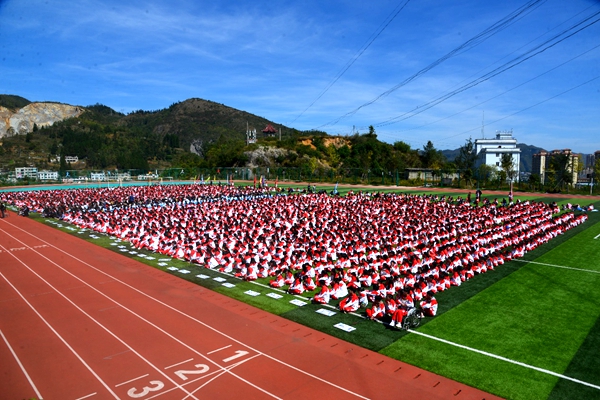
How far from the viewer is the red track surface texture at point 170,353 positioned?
26.8 ft

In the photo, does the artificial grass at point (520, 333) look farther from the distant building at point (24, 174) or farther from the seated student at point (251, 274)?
the distant building at point (24, 174)

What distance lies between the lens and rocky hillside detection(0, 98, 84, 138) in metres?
170

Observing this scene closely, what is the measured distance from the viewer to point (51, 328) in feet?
37.1

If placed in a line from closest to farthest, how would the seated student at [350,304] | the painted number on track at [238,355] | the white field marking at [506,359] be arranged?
the white field marking at [506,359] → the painted number on track at [238,355] → the seated student at [350,304]

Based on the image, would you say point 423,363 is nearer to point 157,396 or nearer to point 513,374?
point 513,374

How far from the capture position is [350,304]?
12195 mm

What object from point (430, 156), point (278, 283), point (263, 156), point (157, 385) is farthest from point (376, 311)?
point (430, 156)

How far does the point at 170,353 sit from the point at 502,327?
909 cm

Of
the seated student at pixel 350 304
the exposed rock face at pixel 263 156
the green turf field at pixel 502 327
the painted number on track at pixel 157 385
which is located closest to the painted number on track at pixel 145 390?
the painted number on track at pixel 157 385

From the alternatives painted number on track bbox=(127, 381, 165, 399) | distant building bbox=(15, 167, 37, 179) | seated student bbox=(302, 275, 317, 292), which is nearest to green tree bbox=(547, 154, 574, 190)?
seated student bbox=(302, 275, 317, 292)

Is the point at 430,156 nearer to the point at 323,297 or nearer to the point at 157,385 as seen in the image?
the point at 323,297

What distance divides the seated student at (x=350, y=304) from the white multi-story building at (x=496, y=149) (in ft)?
328

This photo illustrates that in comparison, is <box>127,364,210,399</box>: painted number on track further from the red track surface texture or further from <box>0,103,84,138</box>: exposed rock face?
<box>0,103,84,138</box>: exposed rock face

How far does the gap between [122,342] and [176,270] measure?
7198 millimetres
